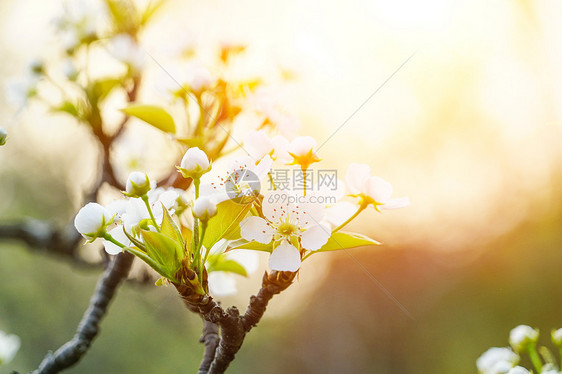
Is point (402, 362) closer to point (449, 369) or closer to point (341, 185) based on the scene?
point (449, 369)

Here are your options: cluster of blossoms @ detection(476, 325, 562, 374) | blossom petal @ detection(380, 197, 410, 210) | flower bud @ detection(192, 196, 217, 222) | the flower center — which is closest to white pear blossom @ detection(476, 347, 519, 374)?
cluster of blossoms @ detection(476, 325, 562, 374)

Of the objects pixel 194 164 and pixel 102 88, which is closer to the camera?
pixel 194 164

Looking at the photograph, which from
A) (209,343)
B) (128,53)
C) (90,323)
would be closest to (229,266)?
(209,343)

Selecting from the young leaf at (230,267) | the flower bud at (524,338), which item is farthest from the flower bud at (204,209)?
the flower bud at (524,338)

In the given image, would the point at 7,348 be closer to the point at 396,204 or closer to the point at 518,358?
the point at 396,204

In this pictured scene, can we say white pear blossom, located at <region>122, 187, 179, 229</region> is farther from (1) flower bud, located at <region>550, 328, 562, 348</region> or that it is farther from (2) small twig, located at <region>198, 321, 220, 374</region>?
(1) flower bud, located at <region>550, 328, 562, 348</region>
